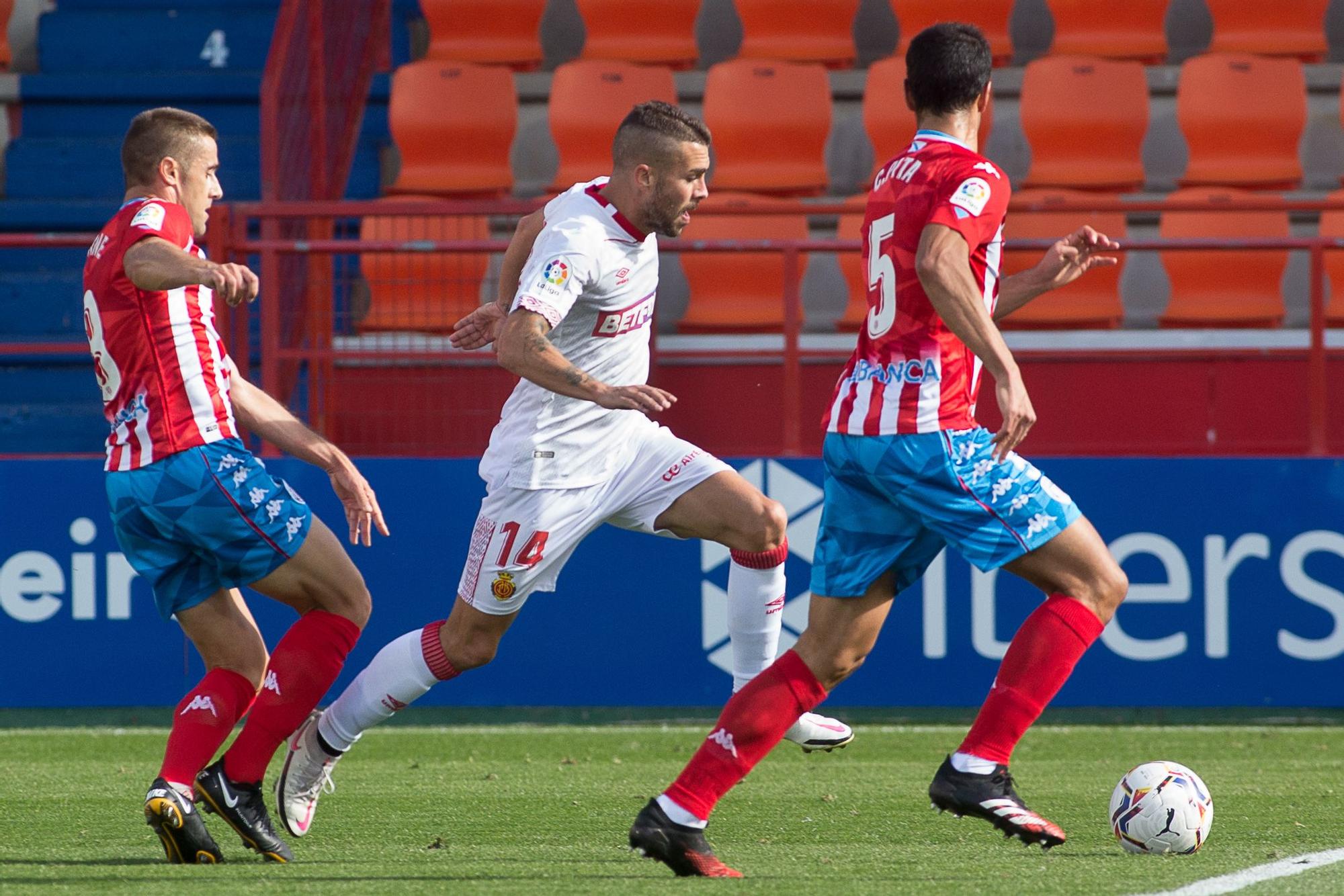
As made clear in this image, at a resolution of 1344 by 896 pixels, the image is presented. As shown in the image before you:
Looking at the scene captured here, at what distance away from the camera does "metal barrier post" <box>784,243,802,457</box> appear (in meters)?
7.25

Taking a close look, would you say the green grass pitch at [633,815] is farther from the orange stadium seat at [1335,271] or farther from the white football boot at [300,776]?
the orange stadium seat at [1335,271]

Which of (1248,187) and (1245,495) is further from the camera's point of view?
(1248,187)

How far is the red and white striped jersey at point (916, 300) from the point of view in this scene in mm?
3979

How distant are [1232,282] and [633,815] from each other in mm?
5467

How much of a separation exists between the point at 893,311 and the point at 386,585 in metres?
3.74

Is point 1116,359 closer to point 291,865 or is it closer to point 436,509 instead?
point 436,509

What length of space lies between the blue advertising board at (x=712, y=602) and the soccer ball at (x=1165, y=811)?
2823 millimetres

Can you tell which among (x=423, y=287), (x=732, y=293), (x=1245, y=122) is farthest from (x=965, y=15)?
(x=423, y=287)

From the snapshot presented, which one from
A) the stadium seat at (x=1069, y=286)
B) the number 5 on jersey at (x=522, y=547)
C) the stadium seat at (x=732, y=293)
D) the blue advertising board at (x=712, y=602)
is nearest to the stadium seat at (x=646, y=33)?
the stadium seat at (x=732, y=293)

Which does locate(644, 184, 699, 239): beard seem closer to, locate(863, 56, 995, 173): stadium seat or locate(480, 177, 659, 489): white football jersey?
locate(480, 177, 659, 489): white football jersey

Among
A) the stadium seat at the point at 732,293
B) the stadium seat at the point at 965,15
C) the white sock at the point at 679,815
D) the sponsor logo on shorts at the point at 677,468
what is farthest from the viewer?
the stadium seat at the point at 965,15

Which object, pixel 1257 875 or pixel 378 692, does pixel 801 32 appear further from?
pixel 1257 875

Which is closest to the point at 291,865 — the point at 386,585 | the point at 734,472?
the point at 734,472

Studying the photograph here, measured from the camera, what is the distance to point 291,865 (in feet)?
14.0
